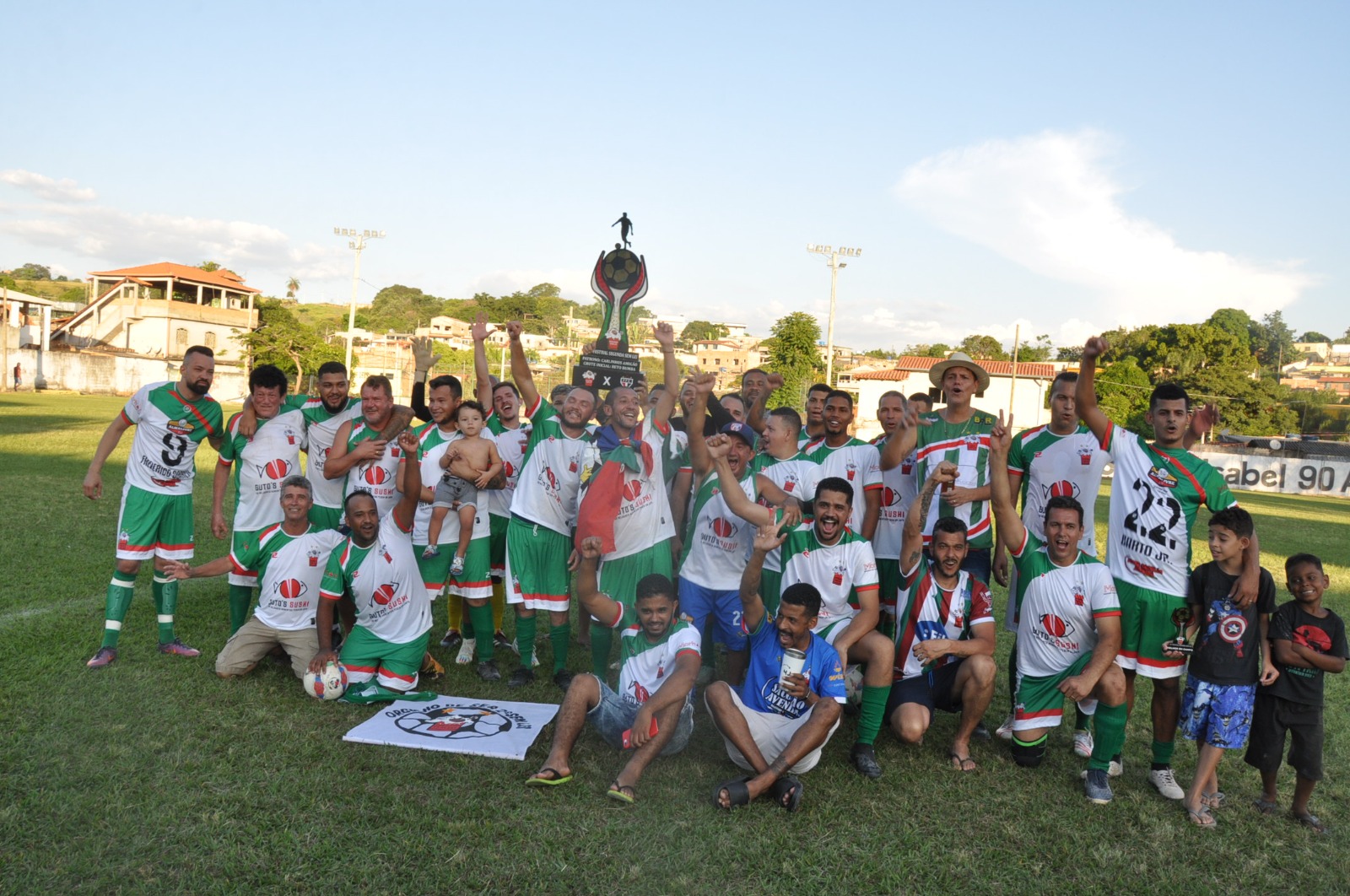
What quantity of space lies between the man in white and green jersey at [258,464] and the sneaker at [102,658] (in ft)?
2.58

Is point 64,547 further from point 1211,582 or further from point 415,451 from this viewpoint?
point 1211,582

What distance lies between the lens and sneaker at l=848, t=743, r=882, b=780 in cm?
487

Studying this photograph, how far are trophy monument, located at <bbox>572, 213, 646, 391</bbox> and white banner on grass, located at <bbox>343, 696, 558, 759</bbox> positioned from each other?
332 inches

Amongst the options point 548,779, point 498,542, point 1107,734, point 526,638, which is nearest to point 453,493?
point 498,542

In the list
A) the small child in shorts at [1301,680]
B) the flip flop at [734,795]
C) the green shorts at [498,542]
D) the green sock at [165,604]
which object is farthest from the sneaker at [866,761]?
the green sock at [165,604]

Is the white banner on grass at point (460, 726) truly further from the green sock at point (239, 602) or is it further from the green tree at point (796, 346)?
the green tree at point (796, 346)

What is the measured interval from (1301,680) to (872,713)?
217 centimetres

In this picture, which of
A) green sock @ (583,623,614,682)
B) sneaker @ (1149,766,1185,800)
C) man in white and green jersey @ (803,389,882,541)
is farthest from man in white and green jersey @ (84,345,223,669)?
sneaker @ (1149,766,1185,800)

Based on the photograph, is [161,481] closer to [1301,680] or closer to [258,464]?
[258,464]

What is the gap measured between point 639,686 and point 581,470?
182cm

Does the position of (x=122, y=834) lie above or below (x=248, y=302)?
below

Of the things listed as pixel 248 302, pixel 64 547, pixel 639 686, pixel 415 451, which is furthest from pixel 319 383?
pixel 248 302

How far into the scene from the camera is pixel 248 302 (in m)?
65.7

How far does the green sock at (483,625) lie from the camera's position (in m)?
6.23
